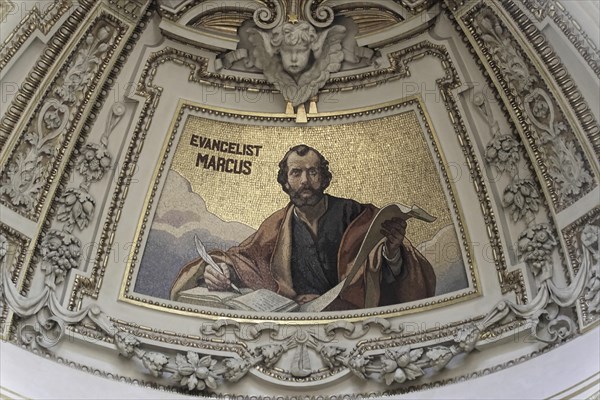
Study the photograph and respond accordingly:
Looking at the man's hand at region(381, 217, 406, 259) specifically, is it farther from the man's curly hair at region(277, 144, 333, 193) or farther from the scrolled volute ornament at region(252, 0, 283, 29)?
the scrolled volute ornament at region(252, 0, 283, 29)

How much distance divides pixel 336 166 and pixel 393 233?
832mm

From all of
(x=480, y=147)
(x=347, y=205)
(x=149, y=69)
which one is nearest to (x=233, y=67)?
(x=149, y=69)

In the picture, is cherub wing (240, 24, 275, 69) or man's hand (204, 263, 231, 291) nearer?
man's hand (204, 263, 231, 291)

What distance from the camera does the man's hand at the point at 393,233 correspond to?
11797 millimetres

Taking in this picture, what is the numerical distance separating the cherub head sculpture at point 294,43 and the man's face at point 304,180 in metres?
0.86

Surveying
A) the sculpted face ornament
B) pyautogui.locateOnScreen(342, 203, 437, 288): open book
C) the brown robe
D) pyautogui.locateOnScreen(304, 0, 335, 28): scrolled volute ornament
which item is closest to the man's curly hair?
the brown robe

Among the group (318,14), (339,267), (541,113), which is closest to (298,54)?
(318,14)

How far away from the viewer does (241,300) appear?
38.3 ft

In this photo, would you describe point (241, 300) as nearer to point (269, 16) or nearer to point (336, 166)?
point (336, 166)

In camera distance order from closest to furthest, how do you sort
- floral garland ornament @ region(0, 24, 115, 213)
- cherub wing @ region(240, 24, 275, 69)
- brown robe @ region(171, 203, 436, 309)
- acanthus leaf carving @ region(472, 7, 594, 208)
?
acanthus leaf carving @ region(472, 7, 594, 208), floral garland ornament @ region(0, 24, 115, 213), brown robe @ region(171, 203, 436, 309), cherub wing @ region(240, 24, 275, 69)

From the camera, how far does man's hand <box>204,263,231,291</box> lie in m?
11.7

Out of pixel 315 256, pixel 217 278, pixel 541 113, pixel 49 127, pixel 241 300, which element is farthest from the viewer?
pixel 315 256

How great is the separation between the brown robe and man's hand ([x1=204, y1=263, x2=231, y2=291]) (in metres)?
0.06

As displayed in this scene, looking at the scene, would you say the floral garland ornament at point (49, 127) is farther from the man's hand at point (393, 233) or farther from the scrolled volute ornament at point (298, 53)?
the man's hand at point (393, 233)
